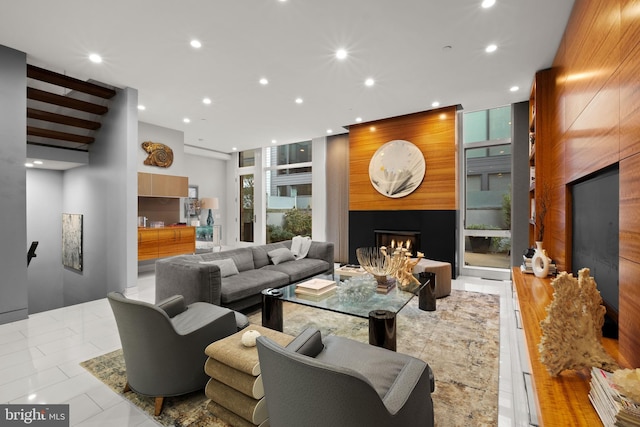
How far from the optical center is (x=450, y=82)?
4.08 m

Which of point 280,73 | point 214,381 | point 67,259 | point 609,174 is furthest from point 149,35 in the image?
point 67,259

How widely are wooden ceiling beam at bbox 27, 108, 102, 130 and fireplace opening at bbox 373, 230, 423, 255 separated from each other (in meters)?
5.11

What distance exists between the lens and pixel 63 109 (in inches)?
189

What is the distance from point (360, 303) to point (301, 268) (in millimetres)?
1746

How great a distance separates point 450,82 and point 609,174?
282 centimetres

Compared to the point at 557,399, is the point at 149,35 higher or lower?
higher

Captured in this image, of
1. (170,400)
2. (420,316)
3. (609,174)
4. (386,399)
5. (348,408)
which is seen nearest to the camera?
(348,408)

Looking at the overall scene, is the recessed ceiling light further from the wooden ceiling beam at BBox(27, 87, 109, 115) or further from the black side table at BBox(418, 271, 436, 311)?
the black side table at BBox(418, 271, 436, 311)

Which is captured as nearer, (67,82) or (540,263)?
(540,263)

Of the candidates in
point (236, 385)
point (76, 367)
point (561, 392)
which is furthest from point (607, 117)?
point (76, 367)

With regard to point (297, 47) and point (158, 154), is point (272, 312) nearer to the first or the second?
point (297, 47)

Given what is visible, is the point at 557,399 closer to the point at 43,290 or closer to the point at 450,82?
the point at 450,82

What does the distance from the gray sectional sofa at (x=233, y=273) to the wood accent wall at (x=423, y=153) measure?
169 centimetres

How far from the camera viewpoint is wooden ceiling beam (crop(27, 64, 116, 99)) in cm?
369
